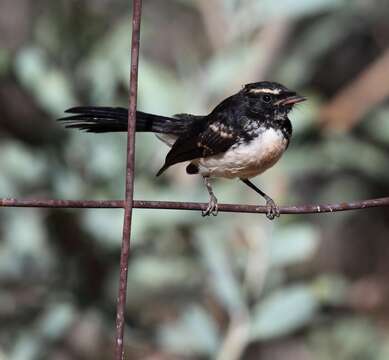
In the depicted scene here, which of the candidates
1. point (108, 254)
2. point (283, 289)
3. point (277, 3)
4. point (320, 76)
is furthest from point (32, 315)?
point (320, 76)

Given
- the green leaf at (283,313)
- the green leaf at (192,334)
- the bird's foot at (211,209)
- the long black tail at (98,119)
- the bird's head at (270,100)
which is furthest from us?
the green leaf at (192,334)

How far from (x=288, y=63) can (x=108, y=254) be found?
1348mm

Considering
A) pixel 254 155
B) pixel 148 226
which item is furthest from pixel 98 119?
pixel 148 226

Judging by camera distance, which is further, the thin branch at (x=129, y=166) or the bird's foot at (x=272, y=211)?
the bird's foot at (x=272, y=211)

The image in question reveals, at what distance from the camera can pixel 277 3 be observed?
3.88 metres

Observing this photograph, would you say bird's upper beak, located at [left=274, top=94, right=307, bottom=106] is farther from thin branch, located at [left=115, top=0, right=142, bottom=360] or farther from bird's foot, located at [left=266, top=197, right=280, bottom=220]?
thin branch, located at [left=115, top=0, right=142, bottom=360]

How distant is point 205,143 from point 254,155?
0.23m

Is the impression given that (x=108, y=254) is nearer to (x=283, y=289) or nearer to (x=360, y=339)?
(x=283, y=289)

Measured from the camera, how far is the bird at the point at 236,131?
9.70 feet

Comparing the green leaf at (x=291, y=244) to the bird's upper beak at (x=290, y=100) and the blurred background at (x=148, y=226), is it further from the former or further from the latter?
the bird's upper beak at (x=290, y=100)

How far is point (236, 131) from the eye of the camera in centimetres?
305

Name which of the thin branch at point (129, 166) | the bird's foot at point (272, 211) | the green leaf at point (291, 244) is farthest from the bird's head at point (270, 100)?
the thin branch at point (129, 166)

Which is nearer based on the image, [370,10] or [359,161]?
[359,161]

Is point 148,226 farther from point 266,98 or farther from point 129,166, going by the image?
point 129,166
